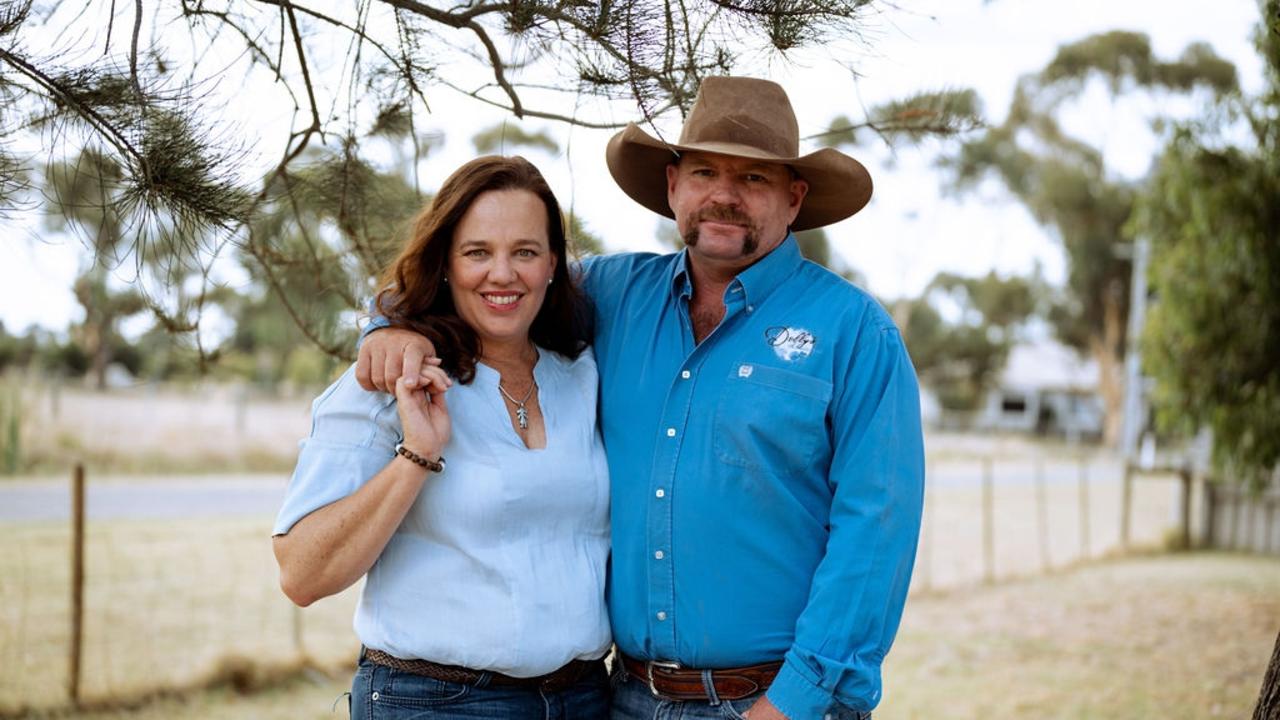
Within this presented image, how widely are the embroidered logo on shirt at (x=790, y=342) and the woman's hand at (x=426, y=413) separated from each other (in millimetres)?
663

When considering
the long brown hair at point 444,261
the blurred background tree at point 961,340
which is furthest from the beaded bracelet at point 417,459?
the blurred background tree at point 961,340

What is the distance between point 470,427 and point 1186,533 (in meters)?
13.0

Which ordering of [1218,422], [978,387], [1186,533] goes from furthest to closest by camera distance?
[978,387]
[1186,533]
[1218,422]

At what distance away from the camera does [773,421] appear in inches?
89.7

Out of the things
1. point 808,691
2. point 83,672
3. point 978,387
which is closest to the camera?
point 808,691

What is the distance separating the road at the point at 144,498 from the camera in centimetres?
1188

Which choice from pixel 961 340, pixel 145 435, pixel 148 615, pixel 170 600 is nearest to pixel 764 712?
pixel 148 615

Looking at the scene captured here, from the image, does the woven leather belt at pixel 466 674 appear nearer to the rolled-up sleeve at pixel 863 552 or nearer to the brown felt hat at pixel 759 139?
the rolled-up sleeve at pixel 863 552

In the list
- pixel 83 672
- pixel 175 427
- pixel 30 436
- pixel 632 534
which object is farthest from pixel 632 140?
pixel 175 427

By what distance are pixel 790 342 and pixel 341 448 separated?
35.6 inches

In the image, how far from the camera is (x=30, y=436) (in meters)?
16.8

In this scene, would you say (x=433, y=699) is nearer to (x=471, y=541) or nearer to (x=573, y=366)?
(x=471, y=541)

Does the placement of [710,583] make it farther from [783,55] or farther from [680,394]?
[783,55]

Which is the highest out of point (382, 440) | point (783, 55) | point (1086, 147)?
point (1086, 147)
